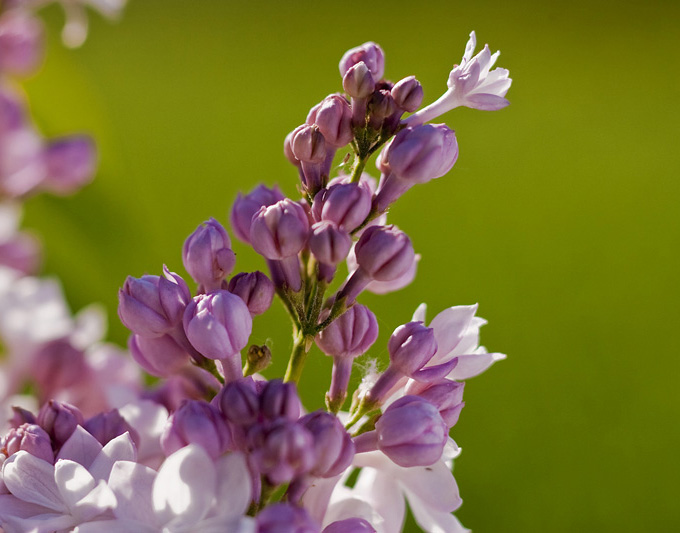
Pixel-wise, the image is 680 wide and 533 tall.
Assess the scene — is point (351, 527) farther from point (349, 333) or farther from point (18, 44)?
point (18, 44)

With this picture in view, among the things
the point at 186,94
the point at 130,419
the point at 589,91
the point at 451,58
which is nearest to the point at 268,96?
the point at 186,94

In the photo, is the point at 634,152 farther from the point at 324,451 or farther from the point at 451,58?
the point at 324,451

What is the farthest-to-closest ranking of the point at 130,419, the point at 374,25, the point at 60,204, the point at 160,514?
the point at 374,25 → the point at 60,204 → the point at 130,419 → the point at 160,514

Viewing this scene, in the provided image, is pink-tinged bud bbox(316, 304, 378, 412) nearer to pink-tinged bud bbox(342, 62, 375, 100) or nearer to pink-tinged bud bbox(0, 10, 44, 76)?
pink-tinged bud bbox(342, 62, 375, 100)

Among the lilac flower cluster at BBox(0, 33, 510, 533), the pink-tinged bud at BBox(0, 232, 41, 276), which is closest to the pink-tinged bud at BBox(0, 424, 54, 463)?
the lilac flower cluster at BBox(0, 33, 510, 533)

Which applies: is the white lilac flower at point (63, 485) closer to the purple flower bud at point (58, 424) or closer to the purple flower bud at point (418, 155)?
the purple flower bud at point (58, 424)
